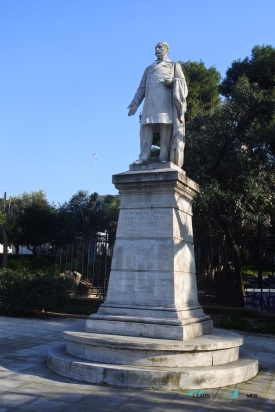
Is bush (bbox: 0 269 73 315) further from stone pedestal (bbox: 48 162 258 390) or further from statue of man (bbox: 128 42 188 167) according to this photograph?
statue of man (bbox: 128 42 188 167)

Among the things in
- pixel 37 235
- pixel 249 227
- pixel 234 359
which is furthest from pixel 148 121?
pixel 37 235

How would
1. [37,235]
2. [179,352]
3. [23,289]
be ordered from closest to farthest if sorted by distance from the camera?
[179,352] < [23,289] < [37,235]

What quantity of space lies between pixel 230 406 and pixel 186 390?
68cm

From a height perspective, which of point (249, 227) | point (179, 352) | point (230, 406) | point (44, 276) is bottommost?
point (230, 406)

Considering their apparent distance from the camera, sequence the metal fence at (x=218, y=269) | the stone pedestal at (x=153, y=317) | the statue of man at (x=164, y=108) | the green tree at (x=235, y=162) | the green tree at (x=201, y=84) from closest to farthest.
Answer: the stone pedestal at (x=153, y=317), the statue of man at (x=164, y=108), the metal fence at (x=218, y=269), the green tree at (x=235, y=162), the green tree at (x=201, y=84)

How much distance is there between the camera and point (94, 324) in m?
6.54

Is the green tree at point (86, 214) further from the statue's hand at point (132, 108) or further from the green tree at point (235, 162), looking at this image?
the statue's hand at point (132, 108)

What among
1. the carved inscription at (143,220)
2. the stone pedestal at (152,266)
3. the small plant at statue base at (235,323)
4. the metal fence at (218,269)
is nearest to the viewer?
the stone pedestal at (152,266)

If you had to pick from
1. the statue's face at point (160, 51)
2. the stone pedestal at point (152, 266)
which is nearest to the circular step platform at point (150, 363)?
the stone pedestal at point (152, 266)

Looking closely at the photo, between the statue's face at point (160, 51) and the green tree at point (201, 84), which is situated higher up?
the green tree at point (201, 84)

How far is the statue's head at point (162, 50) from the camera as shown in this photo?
7.56 m

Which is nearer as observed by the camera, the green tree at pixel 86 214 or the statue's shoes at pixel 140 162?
the statue's shoes at pixel 140 162

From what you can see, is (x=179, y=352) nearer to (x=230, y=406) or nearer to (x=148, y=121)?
(x=230, y=406)

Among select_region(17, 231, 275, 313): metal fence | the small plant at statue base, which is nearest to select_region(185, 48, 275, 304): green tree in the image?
select_region(17, 231, 275, 313): metal fence
